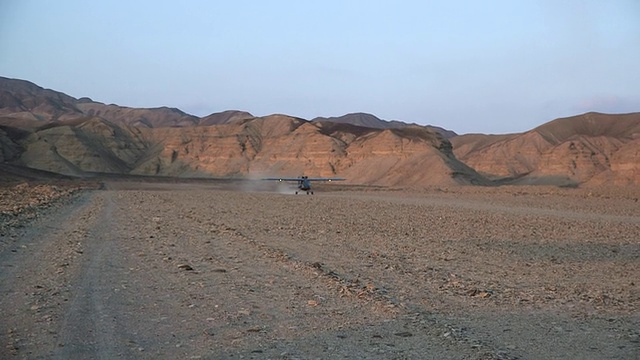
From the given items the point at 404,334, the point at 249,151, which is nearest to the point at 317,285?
the point at 404,334

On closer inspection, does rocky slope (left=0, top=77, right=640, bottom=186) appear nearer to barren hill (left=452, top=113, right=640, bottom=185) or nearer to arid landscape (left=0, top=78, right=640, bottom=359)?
barren hill (left=452, top=113, right=640, bottom=185)

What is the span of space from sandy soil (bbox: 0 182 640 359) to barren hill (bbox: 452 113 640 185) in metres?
74.9

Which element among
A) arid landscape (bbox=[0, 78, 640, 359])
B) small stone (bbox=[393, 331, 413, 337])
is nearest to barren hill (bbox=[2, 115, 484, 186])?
arid landscape (bbox=[0, 78, 640, 359])

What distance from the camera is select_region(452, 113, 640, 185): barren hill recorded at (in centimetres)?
9181

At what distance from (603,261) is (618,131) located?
499 ft

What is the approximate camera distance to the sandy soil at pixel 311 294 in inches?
311

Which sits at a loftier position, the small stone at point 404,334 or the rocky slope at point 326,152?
the rocky slope at point 326,152

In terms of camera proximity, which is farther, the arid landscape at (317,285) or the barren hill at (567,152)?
the barren hill at (567,152)

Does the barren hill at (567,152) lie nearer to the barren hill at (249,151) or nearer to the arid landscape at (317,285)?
the barren hill at (249,151)

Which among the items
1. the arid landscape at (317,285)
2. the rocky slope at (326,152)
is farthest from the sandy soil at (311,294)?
the rocky slope at (326,152)

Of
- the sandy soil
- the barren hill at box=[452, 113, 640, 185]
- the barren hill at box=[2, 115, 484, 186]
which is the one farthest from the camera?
the barren hill at box=[2, 115, 484, 186]

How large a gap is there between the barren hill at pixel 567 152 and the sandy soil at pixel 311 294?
246ft

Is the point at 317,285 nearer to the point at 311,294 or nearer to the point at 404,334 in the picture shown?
the point at 311,294

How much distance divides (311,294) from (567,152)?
116 metres
